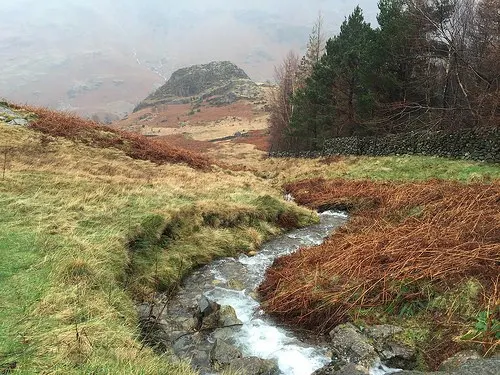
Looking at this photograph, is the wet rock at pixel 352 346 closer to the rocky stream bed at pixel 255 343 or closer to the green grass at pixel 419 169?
the rocky stream bed at pixel 255 343

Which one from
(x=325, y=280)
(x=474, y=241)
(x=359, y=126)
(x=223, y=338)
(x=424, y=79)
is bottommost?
(x=223, y=338)

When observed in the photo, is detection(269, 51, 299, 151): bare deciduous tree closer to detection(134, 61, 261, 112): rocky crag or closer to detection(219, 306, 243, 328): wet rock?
detection(219, 306, 243, 328): wet rock

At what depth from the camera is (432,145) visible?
2136cm

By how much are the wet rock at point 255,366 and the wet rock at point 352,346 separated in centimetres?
93

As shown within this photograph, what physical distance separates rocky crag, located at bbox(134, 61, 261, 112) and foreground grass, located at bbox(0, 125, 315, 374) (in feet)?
365

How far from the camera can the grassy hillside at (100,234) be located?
4328 millimetres

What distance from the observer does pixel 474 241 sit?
680cm

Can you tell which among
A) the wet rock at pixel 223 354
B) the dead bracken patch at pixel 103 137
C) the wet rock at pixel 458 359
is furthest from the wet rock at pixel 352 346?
the dead bracken patch at pixel 103 137

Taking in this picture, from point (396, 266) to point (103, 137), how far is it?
18253 millimetres

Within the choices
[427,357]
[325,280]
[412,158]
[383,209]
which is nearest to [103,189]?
[325,280]

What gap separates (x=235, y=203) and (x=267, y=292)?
5183 millimetres

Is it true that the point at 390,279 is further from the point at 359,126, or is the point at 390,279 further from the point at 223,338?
the point at 359,126

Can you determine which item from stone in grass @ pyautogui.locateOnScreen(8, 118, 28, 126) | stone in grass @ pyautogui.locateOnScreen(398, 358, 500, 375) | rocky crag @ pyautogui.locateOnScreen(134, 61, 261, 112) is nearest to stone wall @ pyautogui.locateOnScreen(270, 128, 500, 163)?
stone in grass @ pyautogui.locateOnScreen(398, 358, 500, 375)

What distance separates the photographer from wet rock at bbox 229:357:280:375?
4.89 meters
